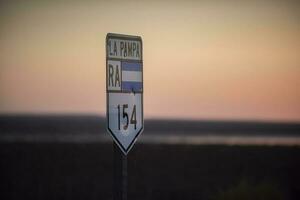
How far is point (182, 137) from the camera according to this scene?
6293 mm

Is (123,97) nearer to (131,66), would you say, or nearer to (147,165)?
(131,66)

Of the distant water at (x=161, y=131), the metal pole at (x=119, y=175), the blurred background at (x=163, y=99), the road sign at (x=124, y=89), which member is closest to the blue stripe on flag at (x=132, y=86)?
the road sign at (x=124, y=89)

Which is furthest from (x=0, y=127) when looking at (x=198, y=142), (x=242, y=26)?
(x=242, y=26)

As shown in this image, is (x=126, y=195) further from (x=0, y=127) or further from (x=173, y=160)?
(x=0, y=127)

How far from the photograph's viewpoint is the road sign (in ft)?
18.3

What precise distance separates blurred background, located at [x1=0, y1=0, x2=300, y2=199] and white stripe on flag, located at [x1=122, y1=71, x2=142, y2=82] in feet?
0.45

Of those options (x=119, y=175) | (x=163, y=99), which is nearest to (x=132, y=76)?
(x=163, y=99)

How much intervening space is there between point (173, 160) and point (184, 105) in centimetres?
44

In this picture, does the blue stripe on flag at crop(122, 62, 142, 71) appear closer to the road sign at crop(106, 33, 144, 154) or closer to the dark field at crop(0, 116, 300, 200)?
the road sign at crop(106, 33, 144, 154)

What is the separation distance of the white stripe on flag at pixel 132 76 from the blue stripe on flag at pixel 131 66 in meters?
0.02

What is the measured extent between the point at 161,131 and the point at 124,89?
1.97 ft

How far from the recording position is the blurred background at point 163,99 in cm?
520

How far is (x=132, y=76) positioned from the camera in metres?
5.78

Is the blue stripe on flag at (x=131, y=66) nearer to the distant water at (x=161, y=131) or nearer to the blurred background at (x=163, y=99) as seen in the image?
the blurred background at (x=163, y=99)
